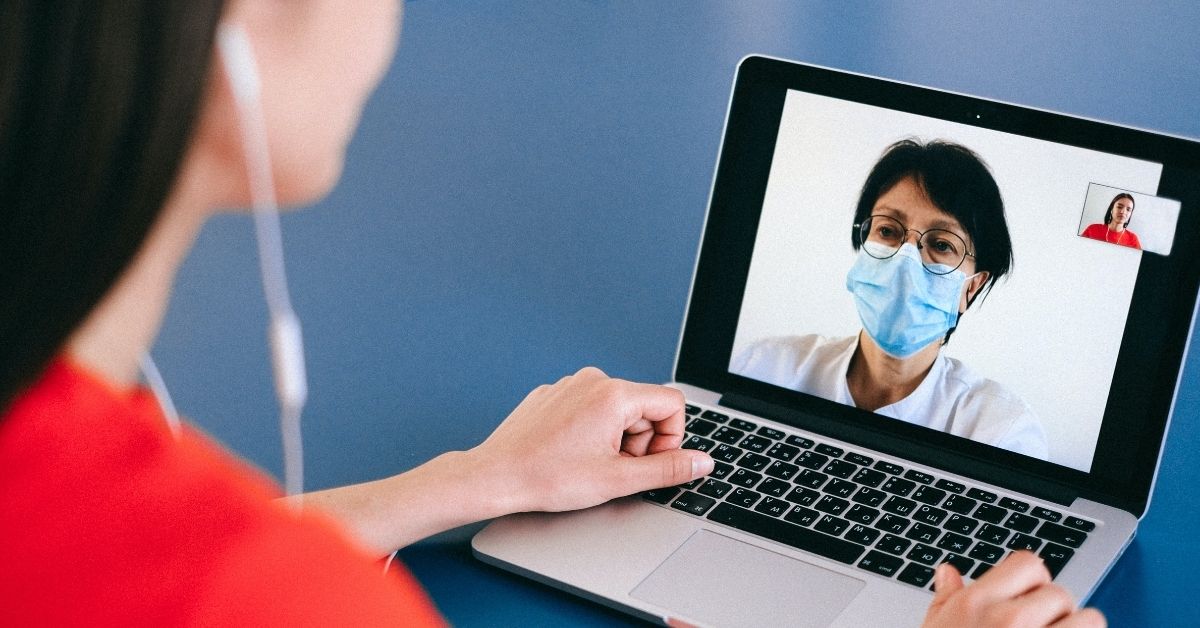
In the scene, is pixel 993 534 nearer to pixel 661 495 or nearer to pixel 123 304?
pixel 661 495

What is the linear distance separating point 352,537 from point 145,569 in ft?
1.20

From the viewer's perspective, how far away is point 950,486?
80 cm

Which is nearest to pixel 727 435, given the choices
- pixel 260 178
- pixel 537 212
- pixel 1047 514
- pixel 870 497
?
pixel 870 497

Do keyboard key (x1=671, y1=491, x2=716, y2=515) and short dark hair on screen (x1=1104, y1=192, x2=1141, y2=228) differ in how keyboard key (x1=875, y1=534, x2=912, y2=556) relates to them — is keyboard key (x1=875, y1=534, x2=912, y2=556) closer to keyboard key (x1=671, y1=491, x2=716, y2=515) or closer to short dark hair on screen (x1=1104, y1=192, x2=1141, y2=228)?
keyboard key (x1=671, y1=491, x2=716, y2=515)

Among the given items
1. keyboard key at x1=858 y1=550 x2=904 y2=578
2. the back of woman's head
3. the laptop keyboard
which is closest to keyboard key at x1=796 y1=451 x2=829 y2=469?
the laptop keyboard

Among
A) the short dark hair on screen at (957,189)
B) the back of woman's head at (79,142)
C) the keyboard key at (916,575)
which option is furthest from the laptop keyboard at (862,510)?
the back of woman's head at (79,142)

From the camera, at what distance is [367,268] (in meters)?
1.09

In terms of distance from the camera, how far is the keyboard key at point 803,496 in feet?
2.59

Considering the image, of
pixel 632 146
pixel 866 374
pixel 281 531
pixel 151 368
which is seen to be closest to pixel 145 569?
pixel 281 531

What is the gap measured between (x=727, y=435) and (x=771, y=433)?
32 millimetres

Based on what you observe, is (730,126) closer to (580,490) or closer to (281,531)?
(580,490)

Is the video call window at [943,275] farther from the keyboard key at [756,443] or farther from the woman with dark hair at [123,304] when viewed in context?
the woman with dark hair at [123,304]

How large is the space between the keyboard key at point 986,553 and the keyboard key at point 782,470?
13 cm

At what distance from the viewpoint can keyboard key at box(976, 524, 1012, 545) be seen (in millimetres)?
743
